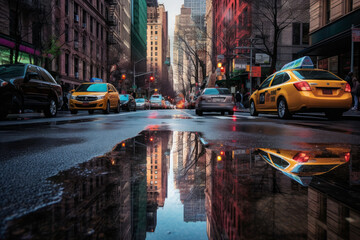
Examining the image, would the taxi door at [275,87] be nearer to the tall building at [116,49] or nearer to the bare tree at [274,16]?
the bare tree at [274,16]

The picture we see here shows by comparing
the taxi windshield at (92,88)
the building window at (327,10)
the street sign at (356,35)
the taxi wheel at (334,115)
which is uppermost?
the building window at (327,10)

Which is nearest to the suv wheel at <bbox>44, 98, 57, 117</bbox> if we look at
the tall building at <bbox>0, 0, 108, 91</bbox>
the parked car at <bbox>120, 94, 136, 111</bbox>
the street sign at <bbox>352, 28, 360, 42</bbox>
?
the tall building at <bbox>0, 0, 108, 91</bbox>

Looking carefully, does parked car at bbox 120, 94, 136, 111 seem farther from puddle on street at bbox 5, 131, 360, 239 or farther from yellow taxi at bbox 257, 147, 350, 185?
puddle on street at bbox 5, 131, 360, 239

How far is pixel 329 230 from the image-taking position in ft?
4.28

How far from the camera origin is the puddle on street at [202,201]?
51.6 inches

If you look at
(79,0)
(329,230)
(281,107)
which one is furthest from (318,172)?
(79,0)

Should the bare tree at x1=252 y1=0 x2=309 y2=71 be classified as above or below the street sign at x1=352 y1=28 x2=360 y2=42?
above

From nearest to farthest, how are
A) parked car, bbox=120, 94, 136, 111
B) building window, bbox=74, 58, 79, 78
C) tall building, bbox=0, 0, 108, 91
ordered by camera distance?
tall building, bbox=0, 0, 108, 91, parked car, bbox=120, 94, 136, 111, building window, bbox=74, 58, 79, 78

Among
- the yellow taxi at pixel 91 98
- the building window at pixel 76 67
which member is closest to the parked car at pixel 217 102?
the yellow taxi at pixel 91 98

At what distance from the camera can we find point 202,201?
1.77m

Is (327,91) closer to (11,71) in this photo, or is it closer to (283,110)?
(283,110)

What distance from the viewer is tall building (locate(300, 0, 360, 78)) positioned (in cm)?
1849

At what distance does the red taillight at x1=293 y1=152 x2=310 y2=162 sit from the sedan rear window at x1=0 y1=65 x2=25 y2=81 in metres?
9.88

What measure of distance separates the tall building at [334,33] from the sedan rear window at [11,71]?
16153 mm
